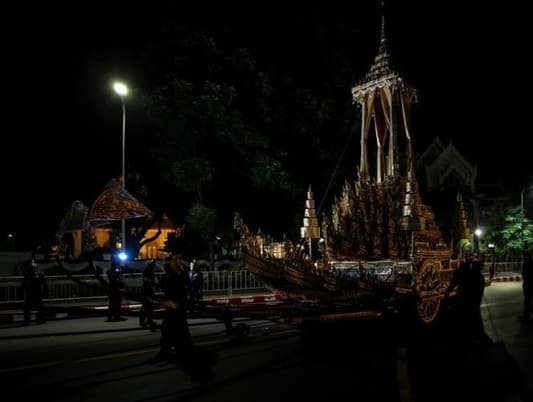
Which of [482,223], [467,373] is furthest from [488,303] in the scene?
[482,223]

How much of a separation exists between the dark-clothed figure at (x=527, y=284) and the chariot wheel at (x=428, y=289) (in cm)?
232

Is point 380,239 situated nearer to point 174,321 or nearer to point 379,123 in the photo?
point 379,123

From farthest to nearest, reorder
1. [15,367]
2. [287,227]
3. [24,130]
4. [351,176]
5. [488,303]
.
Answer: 1. [351,176]
2. [287,227]
3. [24,130]
4. [488,303]
5. [15,367]

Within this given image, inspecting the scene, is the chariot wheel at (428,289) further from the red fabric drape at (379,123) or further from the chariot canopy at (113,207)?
the chariot canopy at (113,207)

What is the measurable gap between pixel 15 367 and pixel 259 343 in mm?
3989

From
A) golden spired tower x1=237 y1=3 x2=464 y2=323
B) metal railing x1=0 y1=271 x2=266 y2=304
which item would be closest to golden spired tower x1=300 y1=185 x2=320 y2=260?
golden spired tower x1=237 y1=3 x2=464 y2=323

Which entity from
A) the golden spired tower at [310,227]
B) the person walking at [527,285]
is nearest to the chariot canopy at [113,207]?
the golden spired tower at [310,227]

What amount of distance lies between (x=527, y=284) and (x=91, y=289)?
11632 mm

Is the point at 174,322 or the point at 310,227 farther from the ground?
the point at 310,227

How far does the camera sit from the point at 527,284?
12.0m

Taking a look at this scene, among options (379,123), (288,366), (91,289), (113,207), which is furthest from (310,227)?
(91,289)

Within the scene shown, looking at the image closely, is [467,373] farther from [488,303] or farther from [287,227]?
[287,227]

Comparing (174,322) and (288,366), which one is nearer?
(288,366)

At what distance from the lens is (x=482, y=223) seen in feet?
132
